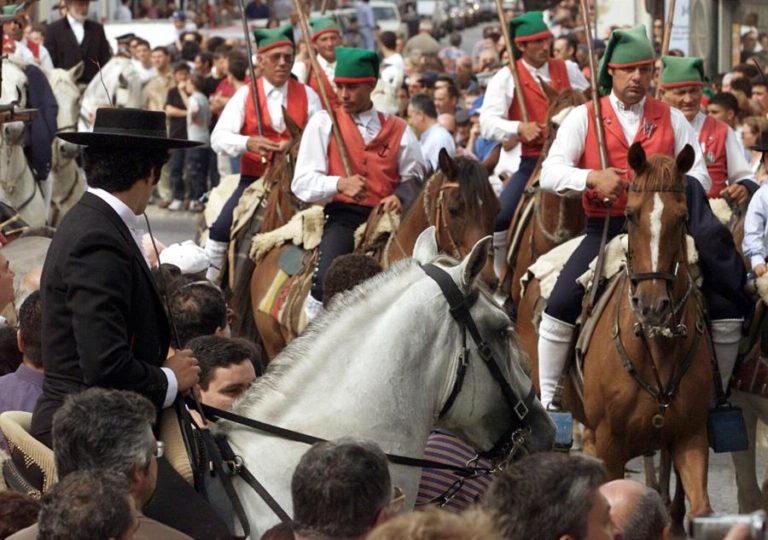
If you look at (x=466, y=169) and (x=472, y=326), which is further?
(x=466, y=169)

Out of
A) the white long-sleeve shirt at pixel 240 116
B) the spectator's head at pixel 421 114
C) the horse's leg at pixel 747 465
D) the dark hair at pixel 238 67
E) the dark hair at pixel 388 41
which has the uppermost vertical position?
the white long-sleeve shirt at pixel 240 116

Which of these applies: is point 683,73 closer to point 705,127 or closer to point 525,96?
point 705,127

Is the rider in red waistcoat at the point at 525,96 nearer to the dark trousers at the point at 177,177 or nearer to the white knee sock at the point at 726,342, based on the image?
the white knee sock at the point at 726,342

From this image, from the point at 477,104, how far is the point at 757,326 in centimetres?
1111

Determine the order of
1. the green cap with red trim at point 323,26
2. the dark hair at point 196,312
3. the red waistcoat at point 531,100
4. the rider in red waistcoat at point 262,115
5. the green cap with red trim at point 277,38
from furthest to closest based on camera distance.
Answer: the green cap with red trim at point 323,26 → the red waistcoat at point 531,100 → the green cap with red trim at point 277,38 → the rider in red waistcoat at point 262,115 → the dark hair at point 196,312

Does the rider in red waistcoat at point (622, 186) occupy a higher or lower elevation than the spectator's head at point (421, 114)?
higher

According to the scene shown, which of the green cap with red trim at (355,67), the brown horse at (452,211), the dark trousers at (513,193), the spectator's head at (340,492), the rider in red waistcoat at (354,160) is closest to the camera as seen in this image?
the spectator's head at (340,492)

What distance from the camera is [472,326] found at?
5.76 metres

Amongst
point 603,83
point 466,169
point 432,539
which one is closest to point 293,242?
point 466,169

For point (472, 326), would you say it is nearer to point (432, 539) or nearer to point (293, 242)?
point (432, 539)

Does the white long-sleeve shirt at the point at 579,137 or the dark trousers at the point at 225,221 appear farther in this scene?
the dark trousers at the point at 225,221

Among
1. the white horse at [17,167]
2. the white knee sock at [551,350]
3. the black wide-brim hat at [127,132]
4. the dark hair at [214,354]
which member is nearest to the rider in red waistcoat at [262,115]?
the white horse at [17,167]

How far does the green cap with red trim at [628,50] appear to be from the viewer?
9.87 meters

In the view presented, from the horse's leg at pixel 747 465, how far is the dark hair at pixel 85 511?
616 cm
